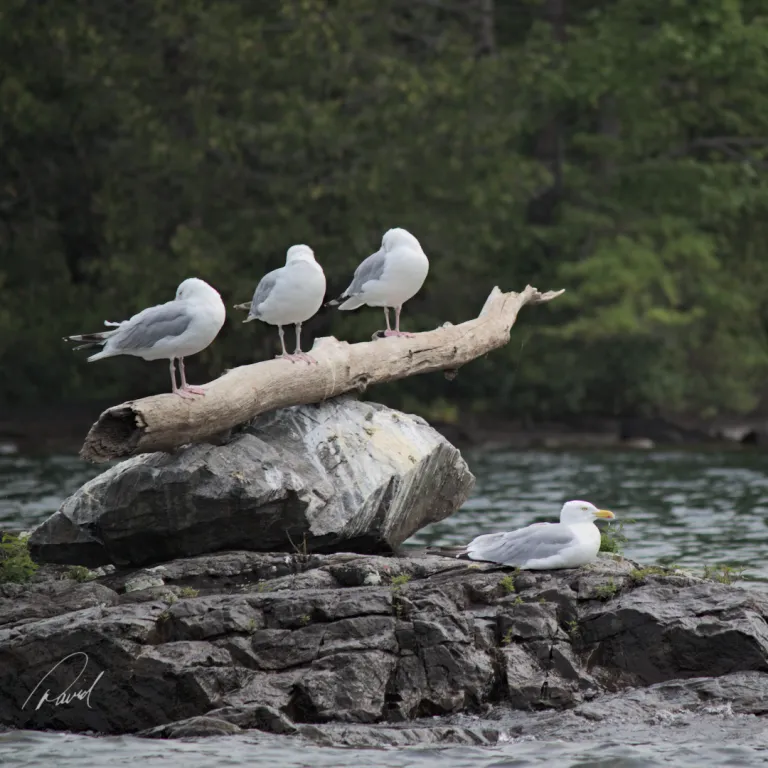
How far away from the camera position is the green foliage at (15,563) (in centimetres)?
1198

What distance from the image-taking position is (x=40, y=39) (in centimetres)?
3672

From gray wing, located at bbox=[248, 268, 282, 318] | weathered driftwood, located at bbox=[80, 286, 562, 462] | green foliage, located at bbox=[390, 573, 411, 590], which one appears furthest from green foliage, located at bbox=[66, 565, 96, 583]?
gray wing, located at bbox=[248, 268, 282, 318]

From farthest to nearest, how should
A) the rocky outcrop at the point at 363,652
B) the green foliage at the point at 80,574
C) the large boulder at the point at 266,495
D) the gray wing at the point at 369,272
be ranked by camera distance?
the gray wing at the point at 369,272
the green foliage at the point at 80,574
the large boulder at the point at 266,495
the rocky outcrop at the point at 363,652

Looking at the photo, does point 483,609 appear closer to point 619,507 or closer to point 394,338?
point 394,338

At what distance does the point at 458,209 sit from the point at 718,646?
Answer: 29073 mm

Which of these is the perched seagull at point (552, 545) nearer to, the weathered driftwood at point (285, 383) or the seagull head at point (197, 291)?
the weathered driftwood at point (285, 383)

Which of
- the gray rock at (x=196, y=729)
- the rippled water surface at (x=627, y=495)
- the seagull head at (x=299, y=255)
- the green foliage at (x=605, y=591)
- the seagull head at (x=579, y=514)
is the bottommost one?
the rippled water surface at (x=627, y=495)

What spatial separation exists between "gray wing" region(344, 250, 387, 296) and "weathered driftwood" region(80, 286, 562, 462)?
63 centimetres

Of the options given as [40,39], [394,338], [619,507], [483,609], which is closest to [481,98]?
[40,39]

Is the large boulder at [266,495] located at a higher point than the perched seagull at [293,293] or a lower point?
lower

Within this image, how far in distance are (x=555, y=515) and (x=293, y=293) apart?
8.98 m

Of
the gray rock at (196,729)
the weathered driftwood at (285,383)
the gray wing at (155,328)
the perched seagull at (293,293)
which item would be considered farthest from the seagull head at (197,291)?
the gray rock at (196,729)
